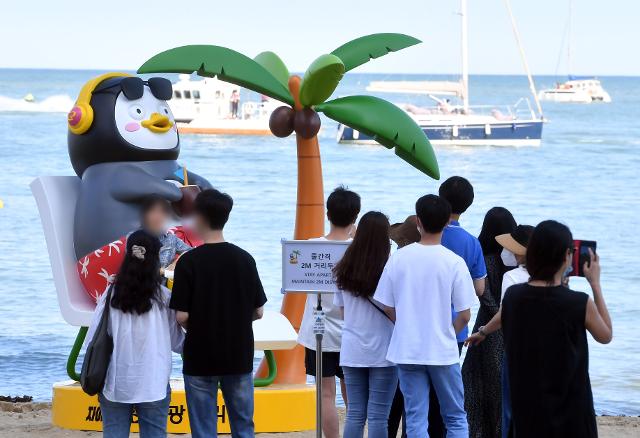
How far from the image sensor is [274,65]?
23.9ft

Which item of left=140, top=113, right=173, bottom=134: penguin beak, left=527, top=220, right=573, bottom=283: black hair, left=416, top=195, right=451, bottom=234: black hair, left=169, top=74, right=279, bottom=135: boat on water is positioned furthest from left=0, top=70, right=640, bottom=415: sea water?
left=527, top=220, right=573, bottom=283: black hair

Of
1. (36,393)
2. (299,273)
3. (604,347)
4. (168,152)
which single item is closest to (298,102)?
(168,152)

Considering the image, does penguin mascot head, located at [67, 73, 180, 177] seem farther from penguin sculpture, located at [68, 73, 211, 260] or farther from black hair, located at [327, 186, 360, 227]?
black hair, located at [327, 186, 360, 227]

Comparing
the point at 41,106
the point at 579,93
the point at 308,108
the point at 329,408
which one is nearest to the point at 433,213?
the point at 329,408

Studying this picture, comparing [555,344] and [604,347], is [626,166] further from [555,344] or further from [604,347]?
[555,344]

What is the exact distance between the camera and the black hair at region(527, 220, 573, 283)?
13.4ft

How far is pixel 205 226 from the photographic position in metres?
4.88

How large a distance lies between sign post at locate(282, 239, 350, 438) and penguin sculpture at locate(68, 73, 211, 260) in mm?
1546

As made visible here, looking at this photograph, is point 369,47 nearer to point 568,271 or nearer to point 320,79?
point 320,79

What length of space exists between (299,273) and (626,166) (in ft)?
107

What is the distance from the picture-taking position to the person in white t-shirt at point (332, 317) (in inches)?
213

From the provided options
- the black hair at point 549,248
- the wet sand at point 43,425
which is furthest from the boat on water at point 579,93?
the black hair at point 549,248

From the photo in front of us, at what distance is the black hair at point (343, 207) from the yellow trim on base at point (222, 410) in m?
1.65

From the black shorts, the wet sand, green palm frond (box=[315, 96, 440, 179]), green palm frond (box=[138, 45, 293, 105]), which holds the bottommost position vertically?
the wet sand
